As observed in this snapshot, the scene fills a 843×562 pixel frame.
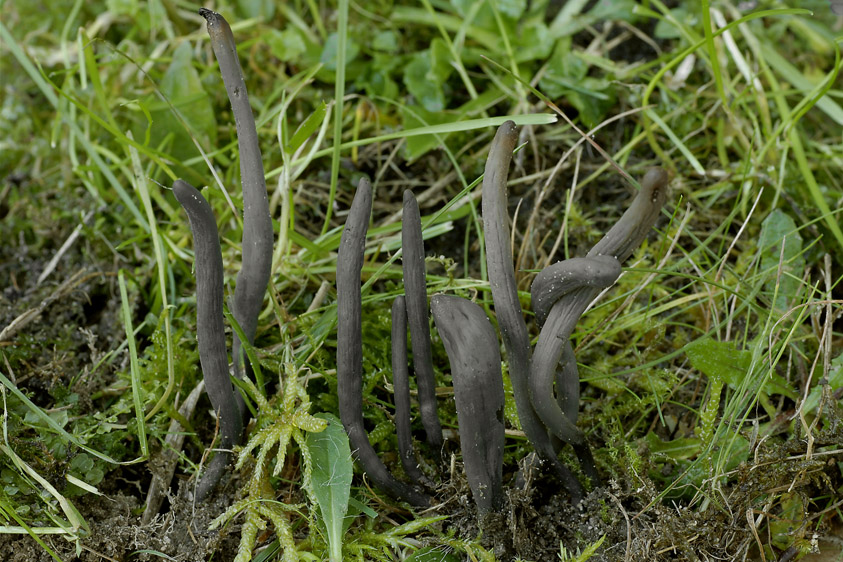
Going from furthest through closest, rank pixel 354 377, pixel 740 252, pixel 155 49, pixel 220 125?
pixel 155 49 < pixel 220 125 < pixel 740 252 < pixel 354 377

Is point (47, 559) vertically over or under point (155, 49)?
under

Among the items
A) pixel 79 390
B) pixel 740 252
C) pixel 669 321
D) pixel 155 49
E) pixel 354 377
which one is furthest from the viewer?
pixel 155 49

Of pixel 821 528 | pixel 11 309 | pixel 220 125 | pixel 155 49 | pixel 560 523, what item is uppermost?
pixel 155 49

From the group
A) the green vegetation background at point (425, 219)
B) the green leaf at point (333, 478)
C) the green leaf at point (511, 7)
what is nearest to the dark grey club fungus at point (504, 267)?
the green vegetation background at point (425, 219)

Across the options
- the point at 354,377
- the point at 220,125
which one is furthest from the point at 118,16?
the point at 354,377

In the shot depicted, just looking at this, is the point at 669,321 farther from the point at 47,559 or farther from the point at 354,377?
the point at 47,559

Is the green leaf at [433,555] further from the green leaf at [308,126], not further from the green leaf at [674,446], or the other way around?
the green leaf at [308,126]

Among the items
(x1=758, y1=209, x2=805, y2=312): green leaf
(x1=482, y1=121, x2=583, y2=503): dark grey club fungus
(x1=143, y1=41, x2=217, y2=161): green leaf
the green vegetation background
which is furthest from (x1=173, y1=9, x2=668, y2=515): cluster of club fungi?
(x1=143, y1=41, x2=217, y2=161): green leaf
